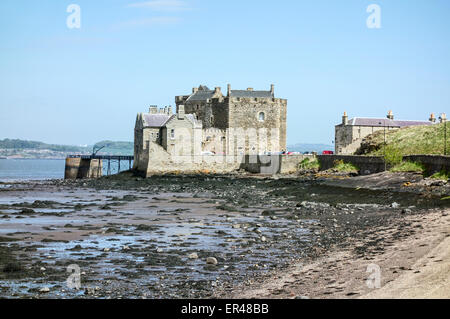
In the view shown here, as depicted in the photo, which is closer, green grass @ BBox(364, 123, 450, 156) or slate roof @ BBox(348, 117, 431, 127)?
green grass @ BBox(364, 123, 450, 156)

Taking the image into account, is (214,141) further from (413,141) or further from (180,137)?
(413,141)

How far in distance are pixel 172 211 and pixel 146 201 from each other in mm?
6575

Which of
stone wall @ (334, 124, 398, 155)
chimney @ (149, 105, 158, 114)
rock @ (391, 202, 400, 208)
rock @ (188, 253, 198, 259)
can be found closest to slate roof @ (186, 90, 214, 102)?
chimney @ (149, 105, 158, 114)

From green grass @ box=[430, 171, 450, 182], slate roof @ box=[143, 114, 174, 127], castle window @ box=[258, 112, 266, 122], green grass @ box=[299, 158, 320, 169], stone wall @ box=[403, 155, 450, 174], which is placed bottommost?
green grass @ box=[299, 158, 320, 169]

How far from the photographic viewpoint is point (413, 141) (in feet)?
145

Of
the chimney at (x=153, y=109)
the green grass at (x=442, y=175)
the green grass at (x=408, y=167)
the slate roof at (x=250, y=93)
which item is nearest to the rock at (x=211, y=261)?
the green grass at (x=442, y=175)

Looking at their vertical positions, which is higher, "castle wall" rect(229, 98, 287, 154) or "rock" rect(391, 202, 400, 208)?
"castle wall" rect(229, 98, 287, 154)

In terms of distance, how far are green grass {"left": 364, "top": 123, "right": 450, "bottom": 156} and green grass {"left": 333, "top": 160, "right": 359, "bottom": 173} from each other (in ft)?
7.39

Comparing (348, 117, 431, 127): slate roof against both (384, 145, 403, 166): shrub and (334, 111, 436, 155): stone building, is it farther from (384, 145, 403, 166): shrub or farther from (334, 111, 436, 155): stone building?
(384, 145, 403, 166): shrub

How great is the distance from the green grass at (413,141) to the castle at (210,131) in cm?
1561

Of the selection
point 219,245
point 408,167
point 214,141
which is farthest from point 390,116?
point 219,245

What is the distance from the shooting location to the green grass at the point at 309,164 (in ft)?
177

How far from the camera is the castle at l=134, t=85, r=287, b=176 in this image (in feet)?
193
